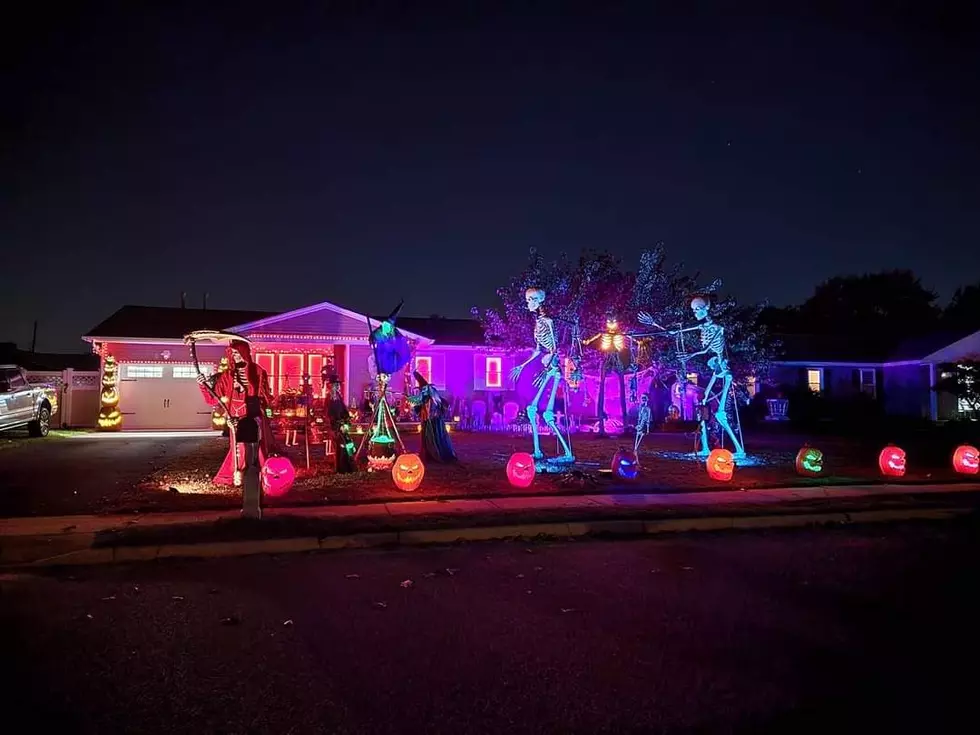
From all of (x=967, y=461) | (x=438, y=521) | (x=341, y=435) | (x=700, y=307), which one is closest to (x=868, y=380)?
(x=967, y=461)

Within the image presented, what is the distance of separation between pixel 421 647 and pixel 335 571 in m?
2.41

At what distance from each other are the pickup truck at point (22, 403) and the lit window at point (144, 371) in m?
3.72

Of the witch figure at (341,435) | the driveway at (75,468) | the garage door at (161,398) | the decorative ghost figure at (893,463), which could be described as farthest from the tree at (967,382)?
the garage door at (161,398)

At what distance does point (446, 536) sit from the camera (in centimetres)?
861

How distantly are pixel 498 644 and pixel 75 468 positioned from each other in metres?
12.0

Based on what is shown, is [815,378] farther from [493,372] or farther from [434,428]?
[434,428]

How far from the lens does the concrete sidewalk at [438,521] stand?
25.3 ft

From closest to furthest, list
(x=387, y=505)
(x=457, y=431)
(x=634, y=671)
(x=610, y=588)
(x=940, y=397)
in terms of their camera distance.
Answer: (x=634, y=671) < (x=610, y=588) < (x=387, y=505) < (x=457, y=431) < (x=940, y=397)

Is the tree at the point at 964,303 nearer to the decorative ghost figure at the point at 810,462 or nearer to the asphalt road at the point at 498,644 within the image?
the decorative ghost figure at the point at 810,462

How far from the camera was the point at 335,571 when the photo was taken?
278 inches

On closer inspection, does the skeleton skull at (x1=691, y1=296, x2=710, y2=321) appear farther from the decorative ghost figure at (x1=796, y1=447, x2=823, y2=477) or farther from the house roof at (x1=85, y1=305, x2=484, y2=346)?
the house roof at (x1=85, y1=305, x2=484, y2=346)

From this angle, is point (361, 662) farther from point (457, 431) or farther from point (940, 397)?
point (940, 397)

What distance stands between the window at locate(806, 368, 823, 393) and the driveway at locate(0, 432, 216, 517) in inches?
1063

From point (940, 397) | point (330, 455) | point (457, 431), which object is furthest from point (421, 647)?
point (940, 397)
